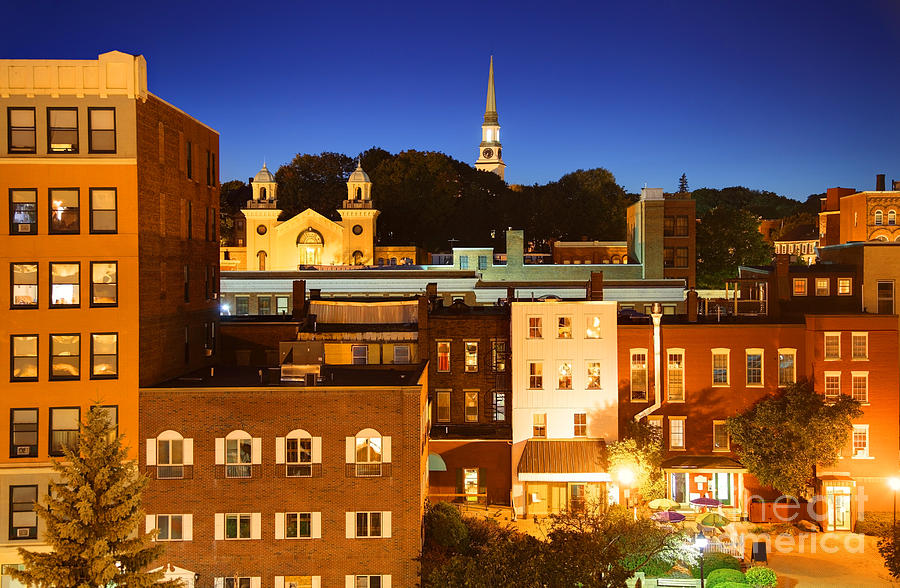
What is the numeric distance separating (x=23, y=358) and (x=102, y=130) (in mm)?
9688

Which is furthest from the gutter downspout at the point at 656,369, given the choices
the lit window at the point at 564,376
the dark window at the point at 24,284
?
the dark window at the point at 24,284

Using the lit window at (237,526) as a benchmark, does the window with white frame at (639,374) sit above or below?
above

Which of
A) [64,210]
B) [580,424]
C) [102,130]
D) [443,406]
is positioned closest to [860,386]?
[580,424]

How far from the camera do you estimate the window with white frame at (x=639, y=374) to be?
1817 inches

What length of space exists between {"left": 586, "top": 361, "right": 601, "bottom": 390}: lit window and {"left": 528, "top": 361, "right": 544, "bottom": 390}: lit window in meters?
2.53

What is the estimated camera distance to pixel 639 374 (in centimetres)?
4622

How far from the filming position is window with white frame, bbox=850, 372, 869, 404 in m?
45.2

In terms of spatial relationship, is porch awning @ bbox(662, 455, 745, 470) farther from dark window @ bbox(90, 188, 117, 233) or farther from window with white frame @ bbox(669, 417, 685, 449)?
dark window @ bbox(90, 188, 117, 233)

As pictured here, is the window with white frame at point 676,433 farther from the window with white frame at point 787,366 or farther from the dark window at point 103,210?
the dark window at point 103,210

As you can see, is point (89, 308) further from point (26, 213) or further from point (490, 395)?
point (490, 395)

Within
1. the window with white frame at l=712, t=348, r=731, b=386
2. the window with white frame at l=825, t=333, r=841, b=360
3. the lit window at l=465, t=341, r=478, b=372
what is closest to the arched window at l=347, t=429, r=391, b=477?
the lit window at l=465, t=341, r=478, b=372

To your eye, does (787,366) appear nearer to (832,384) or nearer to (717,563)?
(832,384)

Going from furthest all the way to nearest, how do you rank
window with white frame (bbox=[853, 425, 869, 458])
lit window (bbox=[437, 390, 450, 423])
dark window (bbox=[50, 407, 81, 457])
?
lit window (bbox=[437, 390, 450, 423]) → window with white frame (bbox=[853, 425, 869, 458]) → dark window (bbox=[50, 407, 81, 457])

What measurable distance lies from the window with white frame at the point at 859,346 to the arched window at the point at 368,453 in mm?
26306
